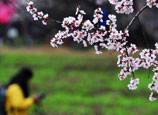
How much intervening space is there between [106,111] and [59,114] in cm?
126

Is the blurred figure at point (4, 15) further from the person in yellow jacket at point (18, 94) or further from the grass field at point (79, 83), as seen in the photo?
the person in yellow jacket at point (18, 94)

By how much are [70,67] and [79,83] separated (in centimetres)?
292

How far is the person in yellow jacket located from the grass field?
7.40ft

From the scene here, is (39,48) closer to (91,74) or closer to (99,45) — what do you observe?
(91,74)

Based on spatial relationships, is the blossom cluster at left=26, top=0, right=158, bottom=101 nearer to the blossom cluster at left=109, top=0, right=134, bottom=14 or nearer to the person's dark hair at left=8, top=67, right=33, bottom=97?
the blossom cluster at left=109, top=0, right=134, bottom=14

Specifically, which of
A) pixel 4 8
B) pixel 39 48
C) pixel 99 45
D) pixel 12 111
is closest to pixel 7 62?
pixel 39 48

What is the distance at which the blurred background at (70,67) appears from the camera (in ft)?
37.4

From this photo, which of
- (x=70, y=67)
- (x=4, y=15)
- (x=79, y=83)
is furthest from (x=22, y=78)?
(x=4, y=15)

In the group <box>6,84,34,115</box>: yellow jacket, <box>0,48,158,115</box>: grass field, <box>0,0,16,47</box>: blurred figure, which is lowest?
<box>6,84,34,115</box>: yellow jacket

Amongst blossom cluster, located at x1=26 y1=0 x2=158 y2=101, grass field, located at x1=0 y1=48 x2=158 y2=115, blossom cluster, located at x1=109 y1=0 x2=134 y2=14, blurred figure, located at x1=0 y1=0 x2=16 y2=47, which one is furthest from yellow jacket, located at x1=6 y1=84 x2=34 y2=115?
blurred figure, located at x1=0 y1=0 x2=16 y2=47

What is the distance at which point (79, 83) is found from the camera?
15156 mm

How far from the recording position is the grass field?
1142 cm

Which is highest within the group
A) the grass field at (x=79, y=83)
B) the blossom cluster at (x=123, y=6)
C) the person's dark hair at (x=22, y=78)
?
the grass field at (x=79, y=83)

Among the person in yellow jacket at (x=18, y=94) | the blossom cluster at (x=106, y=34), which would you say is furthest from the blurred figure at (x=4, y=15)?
the blossom cluster at (x=106, y=34)
